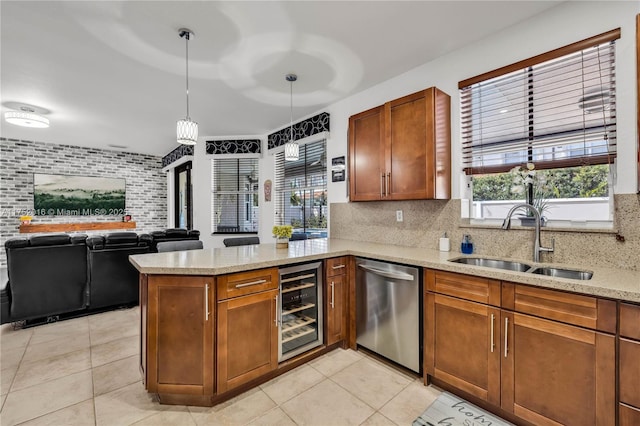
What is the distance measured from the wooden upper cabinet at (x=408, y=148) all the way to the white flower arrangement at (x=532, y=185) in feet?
1.79

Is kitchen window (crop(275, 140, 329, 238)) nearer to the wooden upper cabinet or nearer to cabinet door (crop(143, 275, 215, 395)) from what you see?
the wooden upper cabinet

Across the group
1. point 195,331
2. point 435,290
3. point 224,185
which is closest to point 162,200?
point 224,185

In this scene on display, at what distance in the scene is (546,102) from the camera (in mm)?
2129

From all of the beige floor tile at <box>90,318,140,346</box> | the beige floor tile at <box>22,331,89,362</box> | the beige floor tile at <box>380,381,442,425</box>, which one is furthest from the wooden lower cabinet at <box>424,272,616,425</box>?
the beige floor tile at <box>22,331,89,362</box>

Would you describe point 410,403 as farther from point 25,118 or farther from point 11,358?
point 25,118

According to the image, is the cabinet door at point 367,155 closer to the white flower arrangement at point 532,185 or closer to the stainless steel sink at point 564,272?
the white flower arrangement at point 532,185

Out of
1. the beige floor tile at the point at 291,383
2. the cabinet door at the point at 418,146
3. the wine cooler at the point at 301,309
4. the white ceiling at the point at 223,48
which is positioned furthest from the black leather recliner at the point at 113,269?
the cabinet door at the point at 418,146

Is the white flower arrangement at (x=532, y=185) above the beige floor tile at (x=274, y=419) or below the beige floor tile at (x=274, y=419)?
above

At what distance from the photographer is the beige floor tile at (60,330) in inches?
113

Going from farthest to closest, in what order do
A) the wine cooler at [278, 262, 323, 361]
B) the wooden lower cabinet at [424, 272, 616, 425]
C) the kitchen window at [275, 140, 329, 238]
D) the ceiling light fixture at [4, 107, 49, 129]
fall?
the kitchen window at [275, 140, 329, 238] → the ceiling light fixture at [4, 107, 49, 129] → the wine cooler at [278, 262, 323, 361] → the wooden lower cabinet at [424, 272, 616, 425]

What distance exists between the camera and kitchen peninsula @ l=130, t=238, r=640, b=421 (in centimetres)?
161

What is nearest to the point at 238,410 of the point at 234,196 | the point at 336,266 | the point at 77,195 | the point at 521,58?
the point at 336,266

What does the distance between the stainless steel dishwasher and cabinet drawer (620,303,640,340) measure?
105 centimetres

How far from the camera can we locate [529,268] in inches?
79.1
